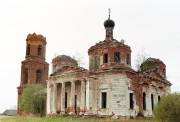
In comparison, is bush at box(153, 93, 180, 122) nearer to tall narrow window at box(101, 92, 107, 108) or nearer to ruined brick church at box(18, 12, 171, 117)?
ruined brick church at box(18, 12, 171, 117)

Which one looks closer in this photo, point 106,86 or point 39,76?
point 106,86

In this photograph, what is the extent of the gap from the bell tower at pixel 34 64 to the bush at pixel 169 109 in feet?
73.0

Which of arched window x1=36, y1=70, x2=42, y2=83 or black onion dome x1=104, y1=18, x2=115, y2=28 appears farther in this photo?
arched window x1=36, y1=70, x2=42, y2=83

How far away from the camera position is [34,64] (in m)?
38.7

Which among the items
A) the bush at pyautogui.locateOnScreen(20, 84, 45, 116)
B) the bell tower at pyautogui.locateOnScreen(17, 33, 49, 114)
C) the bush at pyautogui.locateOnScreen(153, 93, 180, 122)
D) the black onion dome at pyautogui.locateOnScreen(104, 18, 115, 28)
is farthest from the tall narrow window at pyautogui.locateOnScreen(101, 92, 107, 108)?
the bell tower at pyautogui.locateOnScreen(17, 33, 49, 114)

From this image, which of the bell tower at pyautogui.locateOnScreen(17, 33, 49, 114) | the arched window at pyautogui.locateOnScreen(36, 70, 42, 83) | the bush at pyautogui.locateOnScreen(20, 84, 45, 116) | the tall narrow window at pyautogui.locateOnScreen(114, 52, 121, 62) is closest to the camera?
the tall narrow window at pyautogui.locateOnScreen(114, 52, 121, 62)

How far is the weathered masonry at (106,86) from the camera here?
26516 mm

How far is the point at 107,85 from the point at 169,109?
8.49 metres

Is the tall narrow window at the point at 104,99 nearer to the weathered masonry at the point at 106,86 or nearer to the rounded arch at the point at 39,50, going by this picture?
the weathered masonry at the point at 106,86

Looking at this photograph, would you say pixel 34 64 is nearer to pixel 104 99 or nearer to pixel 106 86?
pixel 104 99

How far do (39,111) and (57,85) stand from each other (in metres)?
6.22

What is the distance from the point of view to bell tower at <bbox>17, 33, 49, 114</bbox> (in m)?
38.5

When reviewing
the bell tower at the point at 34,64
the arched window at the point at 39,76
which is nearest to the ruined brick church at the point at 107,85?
the bell tower at the point at 34,64

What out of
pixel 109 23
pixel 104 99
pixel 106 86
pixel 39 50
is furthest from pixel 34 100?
pixel 109 23
